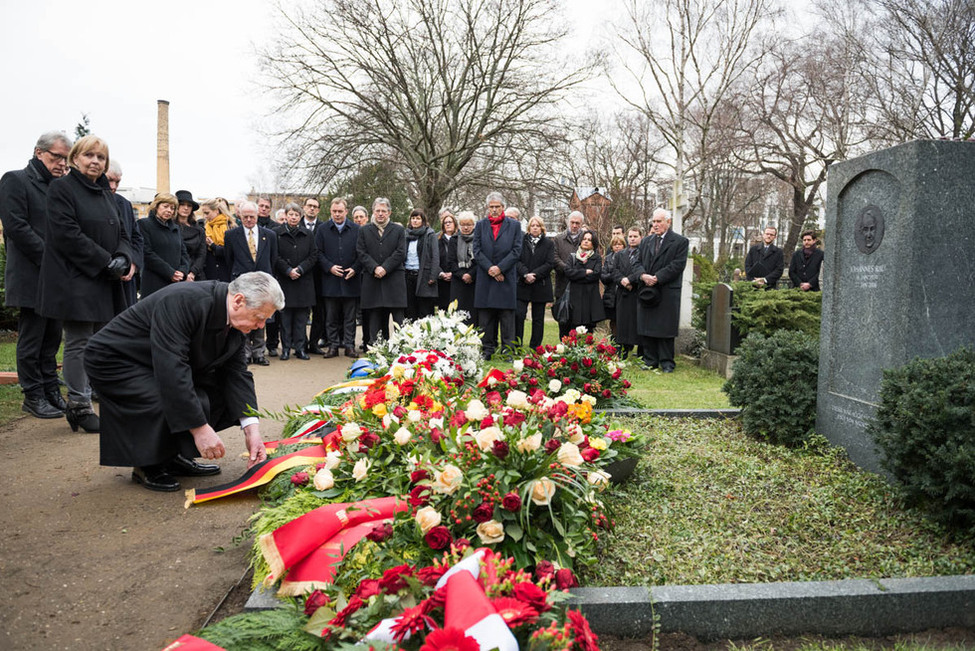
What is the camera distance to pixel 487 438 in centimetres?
273

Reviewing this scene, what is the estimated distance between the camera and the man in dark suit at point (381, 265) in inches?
369

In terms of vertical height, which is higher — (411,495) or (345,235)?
(345,235)

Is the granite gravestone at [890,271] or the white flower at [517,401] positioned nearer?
the white flower at [517,401]

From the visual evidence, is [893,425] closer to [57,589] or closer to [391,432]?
[391,432]

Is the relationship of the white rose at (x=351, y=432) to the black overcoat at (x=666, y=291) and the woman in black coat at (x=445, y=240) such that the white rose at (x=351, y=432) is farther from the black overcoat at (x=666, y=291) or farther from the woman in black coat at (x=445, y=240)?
the woman in black coat at (x=445, y=240)

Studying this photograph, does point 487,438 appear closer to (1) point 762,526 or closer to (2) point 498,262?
(1) point 762,526

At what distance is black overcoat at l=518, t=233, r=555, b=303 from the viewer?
1023 cm

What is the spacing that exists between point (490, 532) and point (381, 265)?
7.21 m

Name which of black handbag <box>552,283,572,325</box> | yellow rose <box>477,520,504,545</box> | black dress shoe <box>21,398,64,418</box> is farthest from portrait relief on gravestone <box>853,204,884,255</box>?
black dress shoe <box>21,398,64,418</box>

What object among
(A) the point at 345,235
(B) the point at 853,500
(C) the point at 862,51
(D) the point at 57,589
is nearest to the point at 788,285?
(A) the point at 345,235

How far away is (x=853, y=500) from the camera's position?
150 inches

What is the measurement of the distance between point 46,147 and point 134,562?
4.14 m

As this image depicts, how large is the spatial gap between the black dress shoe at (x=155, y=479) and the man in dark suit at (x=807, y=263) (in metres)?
9.09

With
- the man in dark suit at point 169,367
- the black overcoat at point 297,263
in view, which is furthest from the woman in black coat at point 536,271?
the man in dark suit at point 169,367
